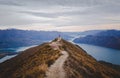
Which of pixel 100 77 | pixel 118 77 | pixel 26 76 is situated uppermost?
pixel 26 76

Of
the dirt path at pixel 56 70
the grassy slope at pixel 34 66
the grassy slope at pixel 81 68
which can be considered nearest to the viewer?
the dirt path at pixel 56 70

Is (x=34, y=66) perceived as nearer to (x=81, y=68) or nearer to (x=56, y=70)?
(x=56, y=70)

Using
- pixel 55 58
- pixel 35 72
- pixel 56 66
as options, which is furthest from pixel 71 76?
pixel 55 58

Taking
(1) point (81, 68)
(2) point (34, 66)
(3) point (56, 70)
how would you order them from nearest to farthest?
(3) point (56, 70)
(1) point (81, 68)
(2) point (34, 66)

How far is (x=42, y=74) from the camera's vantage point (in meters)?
57.0

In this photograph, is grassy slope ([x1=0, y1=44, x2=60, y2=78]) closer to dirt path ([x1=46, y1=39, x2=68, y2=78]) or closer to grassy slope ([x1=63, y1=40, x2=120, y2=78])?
dirt path ([x1=46, y1=39, x2=68, y2=78])

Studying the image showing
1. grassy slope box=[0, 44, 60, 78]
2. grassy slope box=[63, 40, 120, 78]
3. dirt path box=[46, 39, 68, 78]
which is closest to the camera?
dirt path box=[46, 39, 68, 78]

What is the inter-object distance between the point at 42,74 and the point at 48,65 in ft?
32.8

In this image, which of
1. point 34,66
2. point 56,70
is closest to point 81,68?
point 56,70

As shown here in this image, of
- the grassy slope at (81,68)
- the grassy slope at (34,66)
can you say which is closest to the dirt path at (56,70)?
the grassy slope at (81,68)

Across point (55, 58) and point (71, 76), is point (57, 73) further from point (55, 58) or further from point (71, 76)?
point (55, 58)

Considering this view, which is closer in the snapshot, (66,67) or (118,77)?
(66,67)

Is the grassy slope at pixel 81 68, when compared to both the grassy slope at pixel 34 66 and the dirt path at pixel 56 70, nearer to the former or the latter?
the dirt path at pixel 56 70

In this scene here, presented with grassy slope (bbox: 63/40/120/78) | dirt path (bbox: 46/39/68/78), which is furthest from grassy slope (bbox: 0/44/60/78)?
grassy slope (bbox: 63/40/120/78)
